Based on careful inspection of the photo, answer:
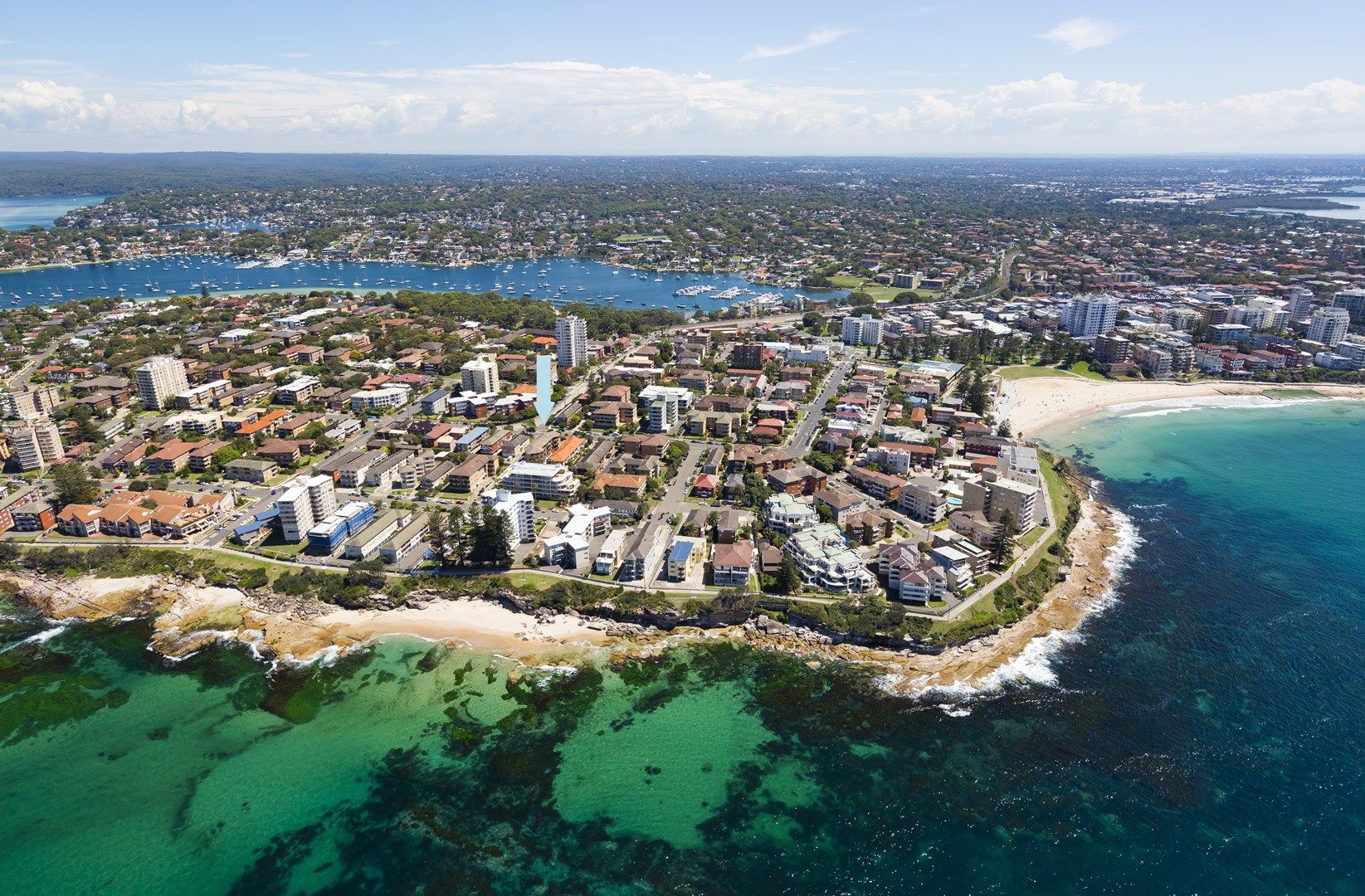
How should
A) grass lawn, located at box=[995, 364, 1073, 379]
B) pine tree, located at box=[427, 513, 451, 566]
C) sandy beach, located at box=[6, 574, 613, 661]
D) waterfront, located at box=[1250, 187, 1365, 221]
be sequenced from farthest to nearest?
waterfront, located at box=[1250, 187, 1365, 221], grass lawn, located at box=[995, 364, 1073, 379], pine tree, located at box=[427, 513, 451, 566], sandy beach, located at box=[6, 574, 613, 661]

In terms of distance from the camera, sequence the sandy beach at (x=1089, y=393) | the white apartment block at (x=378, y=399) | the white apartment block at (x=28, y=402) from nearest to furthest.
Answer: the white apartment block at (x=28, y=402)
the white apartment block at (x=378, y=399)
the sandy beach at (x=1089, y=393)

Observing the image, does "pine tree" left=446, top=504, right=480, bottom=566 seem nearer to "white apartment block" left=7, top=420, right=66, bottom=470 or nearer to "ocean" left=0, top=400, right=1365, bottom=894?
"ocean" left=0, top=400, right=1365, bottom=894

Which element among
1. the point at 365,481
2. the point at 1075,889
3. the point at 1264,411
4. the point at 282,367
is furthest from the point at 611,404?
the point at 1264,411

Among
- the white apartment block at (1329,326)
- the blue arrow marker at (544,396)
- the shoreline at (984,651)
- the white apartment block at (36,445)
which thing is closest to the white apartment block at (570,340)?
the blue arrow marker at (544,396)

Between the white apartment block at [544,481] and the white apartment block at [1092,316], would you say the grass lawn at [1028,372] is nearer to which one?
the white apartment block at [1092,316]

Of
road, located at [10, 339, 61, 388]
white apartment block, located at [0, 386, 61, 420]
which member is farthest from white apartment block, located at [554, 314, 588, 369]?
road, located at [10, 339, 61, 388]

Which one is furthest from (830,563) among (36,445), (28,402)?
(28,402)
